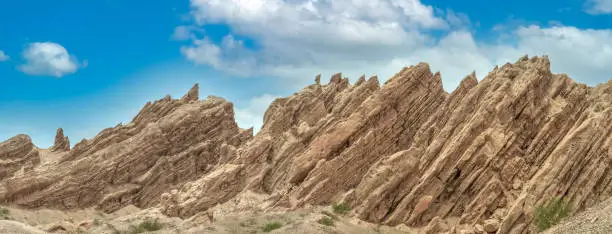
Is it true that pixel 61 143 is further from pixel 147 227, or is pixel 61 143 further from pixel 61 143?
pixel 147 227

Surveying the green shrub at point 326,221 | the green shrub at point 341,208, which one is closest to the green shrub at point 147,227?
the green shrub at point 341,208

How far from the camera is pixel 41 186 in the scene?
63406 millimetres

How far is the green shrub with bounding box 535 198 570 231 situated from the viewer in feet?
125

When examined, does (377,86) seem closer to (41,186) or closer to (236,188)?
(236,188)

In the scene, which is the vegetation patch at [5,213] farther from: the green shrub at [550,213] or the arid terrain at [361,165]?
the green shrub at [550,213]

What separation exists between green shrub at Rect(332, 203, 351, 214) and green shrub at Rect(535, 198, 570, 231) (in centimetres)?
1226

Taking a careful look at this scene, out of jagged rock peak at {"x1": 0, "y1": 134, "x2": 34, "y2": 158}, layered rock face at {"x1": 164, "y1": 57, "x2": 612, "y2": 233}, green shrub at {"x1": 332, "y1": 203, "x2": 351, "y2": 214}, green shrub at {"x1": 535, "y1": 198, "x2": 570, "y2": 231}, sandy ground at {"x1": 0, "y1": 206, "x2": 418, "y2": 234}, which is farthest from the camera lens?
jagged rock peak at {"x1": 0, "y1": 134, "x2": 34, "y2": 158}

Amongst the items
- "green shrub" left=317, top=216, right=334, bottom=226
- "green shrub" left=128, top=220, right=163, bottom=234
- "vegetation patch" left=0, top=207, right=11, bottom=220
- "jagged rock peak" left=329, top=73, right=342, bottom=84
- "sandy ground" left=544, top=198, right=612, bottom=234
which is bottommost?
"sandy ground" left=544, top=198, right=612, bottom=234

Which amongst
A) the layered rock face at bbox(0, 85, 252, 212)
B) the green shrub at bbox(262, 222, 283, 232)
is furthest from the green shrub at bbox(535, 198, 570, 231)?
the layered rock face at bbox(0, 85, 252, 212)

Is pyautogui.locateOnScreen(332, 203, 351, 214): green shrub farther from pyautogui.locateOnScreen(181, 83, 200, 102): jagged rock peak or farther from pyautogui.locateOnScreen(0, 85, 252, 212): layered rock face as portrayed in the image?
pyautogui.locateOnScreen(181, 83, 200, 102): jagged rock peak

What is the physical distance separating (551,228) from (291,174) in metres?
20.1

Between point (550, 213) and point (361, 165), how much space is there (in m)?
15.2

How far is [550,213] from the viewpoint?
126 ft

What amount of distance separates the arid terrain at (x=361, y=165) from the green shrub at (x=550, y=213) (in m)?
0.36
